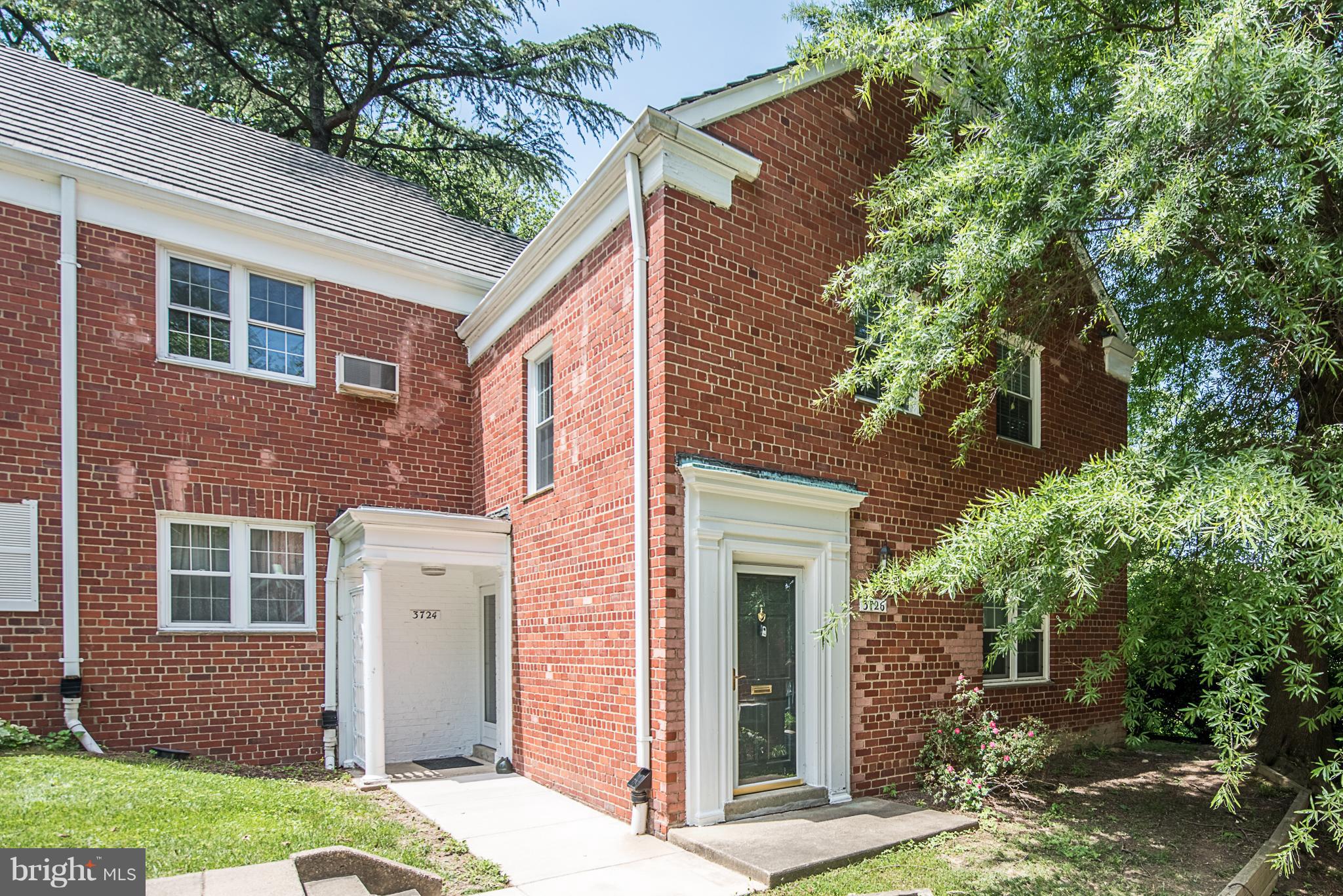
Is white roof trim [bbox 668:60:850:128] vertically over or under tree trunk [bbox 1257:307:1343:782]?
over

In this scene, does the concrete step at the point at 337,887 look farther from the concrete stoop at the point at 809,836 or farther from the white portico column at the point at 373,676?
the white portico column at the point at 373,676

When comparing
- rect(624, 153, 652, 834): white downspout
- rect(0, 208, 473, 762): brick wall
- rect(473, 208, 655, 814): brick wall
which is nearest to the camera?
rect(624, 153, 652, 834): white downspout

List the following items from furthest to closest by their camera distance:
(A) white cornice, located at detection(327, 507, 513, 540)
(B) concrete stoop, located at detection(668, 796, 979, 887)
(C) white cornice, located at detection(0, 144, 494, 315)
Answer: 1. (A) white cornice, located at detection(327, 507, 513, 540)
2. (C) white cornice, located at detection(0, 144, 494, 315)
3. (B) concrete stoop, located at detection(668, 796, 979, 887)

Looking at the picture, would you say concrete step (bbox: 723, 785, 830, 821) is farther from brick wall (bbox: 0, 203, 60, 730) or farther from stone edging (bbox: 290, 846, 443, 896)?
brick wall (bbox: 0, 203, 60, 730)

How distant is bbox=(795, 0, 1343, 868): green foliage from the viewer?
4.76 metres

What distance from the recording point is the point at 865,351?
826 centimetres

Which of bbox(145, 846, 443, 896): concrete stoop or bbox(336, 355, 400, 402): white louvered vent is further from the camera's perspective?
bbox(336, 355, 400, 402): white louvered vent

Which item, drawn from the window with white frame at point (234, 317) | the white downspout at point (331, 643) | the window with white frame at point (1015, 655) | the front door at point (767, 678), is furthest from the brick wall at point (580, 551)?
the window with white frame at point (1015, 655)

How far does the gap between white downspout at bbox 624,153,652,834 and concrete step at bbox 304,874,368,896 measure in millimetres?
2229

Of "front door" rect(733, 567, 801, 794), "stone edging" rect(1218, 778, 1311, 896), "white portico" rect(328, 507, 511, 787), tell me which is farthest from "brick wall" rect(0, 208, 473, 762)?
"stone edging" rect(1218, 778, 1311, 896)

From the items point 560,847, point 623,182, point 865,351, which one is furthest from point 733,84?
point 560,847

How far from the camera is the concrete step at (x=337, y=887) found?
468 centimetres

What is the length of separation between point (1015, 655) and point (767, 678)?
4317 millimetres

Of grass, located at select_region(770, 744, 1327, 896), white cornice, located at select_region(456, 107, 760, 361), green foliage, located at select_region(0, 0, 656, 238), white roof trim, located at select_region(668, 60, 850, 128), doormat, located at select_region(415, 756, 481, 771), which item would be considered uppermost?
green foliage, located at select_region(0, 0, 656, 238)
